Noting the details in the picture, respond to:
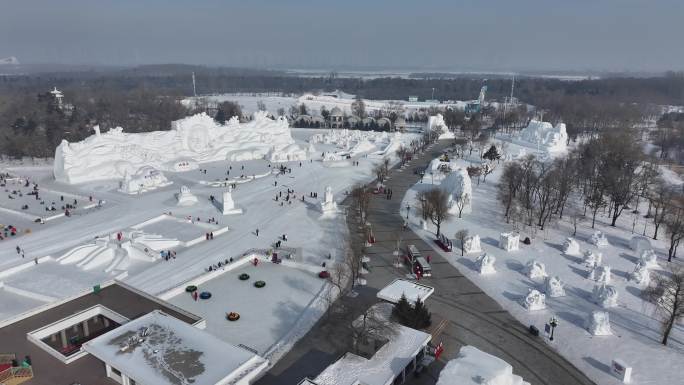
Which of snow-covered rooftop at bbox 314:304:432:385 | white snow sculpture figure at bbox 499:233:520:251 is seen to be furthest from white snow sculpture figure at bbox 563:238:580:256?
snow-covered rooftop at bbox 314:304:432:385

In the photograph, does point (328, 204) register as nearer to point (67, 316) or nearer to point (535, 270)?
point (535, 270)

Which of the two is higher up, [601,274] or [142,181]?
[142,181]

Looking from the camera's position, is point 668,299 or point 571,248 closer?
point 668,299

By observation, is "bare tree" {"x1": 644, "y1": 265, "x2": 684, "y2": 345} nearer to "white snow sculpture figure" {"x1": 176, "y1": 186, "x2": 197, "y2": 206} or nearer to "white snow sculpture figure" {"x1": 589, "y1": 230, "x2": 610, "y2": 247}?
"white snow sculpture figure" {"x1": 589, "y1": 230, "x2": 610, "y2": 247}

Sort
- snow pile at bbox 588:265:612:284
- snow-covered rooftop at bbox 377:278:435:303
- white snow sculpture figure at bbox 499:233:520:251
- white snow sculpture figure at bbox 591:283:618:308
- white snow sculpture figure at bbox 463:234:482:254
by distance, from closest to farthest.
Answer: snow-covered rooftop at bbox 377:278:435:303
white snow sculpture figure at bbox 591:283:618:308
snow pile at bbox 588:265:612:284
white snow sculpture figure at bbox 463:234:482:254
white snow sculpture figure at bbox 499:233:520:251

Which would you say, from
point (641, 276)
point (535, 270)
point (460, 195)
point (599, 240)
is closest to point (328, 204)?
point (460, 195)

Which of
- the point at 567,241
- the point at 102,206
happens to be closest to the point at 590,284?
the point at 567,241
